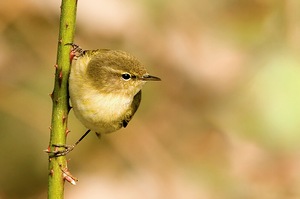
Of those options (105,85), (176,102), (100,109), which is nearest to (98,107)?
(100,109)

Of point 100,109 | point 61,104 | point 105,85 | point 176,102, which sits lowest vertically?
point 61,104

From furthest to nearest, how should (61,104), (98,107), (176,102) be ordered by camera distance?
(176,102) < (98,107) < (61,104)

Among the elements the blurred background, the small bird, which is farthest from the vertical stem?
the blurred background

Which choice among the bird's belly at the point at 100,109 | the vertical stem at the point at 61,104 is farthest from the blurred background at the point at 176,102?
the vertical stem at the point at 61,104

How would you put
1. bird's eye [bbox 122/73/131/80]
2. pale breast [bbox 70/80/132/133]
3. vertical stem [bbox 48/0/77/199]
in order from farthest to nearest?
1. bird's eye [bbox 122/73/131/80]
2. pale breast [bbox 70/80/132/133]
3. vertical stem [bbox 48/0/77/199]

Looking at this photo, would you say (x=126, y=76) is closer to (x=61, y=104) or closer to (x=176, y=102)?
(x=61, y=104)

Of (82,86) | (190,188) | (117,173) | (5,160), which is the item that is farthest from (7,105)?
(82,86)

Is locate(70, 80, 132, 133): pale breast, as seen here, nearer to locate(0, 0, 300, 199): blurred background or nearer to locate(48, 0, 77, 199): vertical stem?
locate(48, 0, 77, 199): vertical stem
